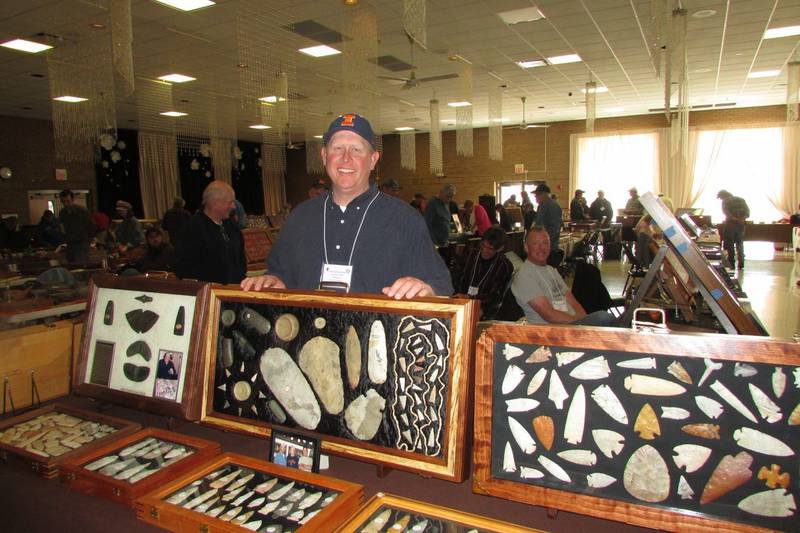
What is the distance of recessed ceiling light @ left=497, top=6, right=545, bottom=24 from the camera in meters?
6.39

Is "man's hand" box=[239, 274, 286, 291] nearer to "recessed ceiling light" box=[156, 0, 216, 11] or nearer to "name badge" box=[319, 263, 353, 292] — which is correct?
"name badge" box=[319, 263, 353, 292]

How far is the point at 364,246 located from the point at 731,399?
0.96m

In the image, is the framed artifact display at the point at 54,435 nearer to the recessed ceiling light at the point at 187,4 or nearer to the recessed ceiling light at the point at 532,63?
the recessed ceiling light at the point at 187,4

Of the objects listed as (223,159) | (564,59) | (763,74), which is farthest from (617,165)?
(223,159)

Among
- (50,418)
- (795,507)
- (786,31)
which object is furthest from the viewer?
(786,31)

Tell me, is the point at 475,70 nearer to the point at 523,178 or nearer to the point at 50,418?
the point at 523,178

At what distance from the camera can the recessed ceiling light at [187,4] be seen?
5.68 m

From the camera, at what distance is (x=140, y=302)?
4.49ft

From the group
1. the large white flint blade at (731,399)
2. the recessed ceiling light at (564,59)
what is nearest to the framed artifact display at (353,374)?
the large white flint blade at (731,399)

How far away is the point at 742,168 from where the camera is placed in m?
14.5

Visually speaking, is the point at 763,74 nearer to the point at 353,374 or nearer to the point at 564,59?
the point at 564,59

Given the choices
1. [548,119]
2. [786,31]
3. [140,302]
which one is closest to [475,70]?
[786,31]

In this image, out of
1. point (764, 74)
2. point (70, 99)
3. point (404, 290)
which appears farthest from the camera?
point (764, 74)

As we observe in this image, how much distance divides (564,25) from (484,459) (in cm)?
745
